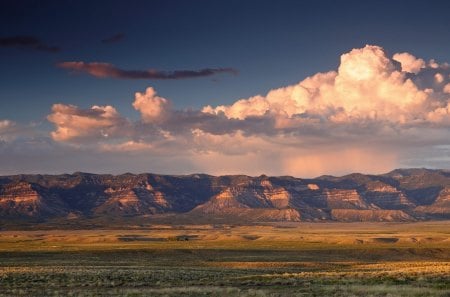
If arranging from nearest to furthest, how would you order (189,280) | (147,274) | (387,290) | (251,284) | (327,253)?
(387,290)
(251,284)
(189,280)
(147,274)
(327,253)

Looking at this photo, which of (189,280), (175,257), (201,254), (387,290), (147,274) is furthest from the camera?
(201,254)

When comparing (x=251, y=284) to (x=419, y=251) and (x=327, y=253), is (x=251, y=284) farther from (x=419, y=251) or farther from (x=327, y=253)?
(x=419, y=251)

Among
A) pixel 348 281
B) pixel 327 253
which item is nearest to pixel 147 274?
pixel 348 281

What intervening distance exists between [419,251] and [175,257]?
49.4 meters

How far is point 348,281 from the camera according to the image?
43406 mm

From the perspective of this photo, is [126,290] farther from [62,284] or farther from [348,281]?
[348,281]

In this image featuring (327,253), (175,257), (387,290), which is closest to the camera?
(387,290)

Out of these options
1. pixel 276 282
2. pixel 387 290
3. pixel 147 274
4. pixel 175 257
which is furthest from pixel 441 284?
pixel 175 257

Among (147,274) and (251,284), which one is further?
(147,274)

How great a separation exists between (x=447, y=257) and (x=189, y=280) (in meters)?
75.4

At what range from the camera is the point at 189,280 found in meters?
47.6

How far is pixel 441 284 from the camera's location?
39.4 metres

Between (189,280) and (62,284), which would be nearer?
(62,284)

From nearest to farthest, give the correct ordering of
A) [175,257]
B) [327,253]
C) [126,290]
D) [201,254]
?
1. [126,290]
2. [175,257]
3. [201,254]
4. [327,253]
